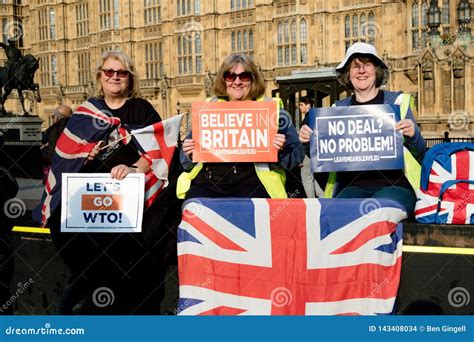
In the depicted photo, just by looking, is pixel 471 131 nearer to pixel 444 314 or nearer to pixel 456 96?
pixel 456 96

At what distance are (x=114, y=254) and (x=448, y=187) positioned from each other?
232cm

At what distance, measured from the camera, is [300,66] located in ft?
95.2

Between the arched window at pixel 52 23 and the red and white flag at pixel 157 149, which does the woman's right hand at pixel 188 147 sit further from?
the arched window at pixel 52 23

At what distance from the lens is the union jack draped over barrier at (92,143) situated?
4363 millimetres

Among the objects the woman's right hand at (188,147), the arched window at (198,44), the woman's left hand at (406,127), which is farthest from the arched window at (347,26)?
the woman's right hand at (188,147)

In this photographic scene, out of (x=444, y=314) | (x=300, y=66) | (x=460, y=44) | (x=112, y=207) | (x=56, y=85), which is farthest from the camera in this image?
(x=56, y=85)

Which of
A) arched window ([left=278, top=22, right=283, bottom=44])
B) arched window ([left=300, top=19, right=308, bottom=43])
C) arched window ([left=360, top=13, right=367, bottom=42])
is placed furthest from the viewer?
arched window ([left=278, top=22, right=283, bottom=44])

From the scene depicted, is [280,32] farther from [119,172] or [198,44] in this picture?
[119,172]

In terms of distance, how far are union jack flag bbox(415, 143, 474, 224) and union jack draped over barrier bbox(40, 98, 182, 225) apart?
184 cm

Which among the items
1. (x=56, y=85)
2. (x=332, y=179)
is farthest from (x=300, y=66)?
(x=332, y=179)

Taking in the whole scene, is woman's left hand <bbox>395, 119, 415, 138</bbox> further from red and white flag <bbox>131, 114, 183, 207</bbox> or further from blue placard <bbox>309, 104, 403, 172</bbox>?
red and white flag <bbox>131, 114, 183, 207</bbox>

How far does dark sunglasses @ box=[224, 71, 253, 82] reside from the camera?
4.30 metres

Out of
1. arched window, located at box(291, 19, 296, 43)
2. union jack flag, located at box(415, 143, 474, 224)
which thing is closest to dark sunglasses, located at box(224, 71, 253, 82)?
union jack flag, located at box(415, 143, 474, 224)

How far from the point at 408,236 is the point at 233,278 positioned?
1141mm
